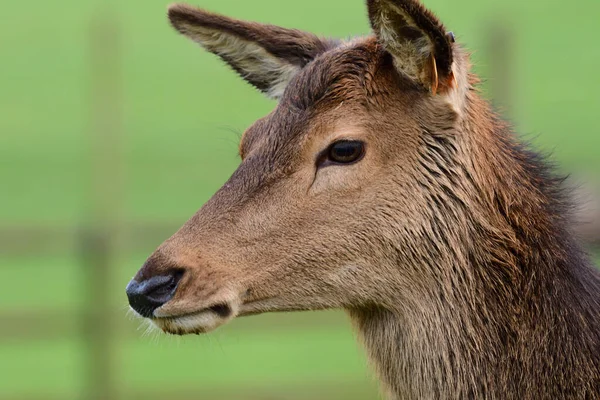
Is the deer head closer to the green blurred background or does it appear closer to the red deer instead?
the red deer

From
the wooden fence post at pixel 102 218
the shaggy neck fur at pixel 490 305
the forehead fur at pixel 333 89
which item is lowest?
the shaggy neck fur at pixel 490 305

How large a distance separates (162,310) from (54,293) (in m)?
12.2

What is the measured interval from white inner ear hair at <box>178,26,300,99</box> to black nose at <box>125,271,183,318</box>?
1485 mm

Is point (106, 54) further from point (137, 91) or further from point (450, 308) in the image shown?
point (137, 91)

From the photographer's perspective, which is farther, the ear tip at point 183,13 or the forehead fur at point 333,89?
the ear tip at point 183,13

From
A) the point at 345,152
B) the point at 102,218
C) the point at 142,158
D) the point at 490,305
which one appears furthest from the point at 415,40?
the point at 142,158

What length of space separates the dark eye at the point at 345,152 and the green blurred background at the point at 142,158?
1067 mm

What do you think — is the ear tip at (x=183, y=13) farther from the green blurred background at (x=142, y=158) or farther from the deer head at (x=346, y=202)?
the deer head at (x=346, y=202)

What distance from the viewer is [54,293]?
16.4 m

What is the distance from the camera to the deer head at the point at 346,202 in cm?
469

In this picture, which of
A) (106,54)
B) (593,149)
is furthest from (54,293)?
(593,149)

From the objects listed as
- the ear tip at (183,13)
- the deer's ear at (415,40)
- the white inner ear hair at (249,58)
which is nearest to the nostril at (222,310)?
the deer's ear at (415,40)

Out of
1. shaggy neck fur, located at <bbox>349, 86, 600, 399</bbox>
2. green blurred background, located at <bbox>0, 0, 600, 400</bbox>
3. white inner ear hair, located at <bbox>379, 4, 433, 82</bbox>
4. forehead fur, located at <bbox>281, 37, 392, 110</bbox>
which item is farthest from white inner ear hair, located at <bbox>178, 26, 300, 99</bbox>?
shaggy neck fur, located at <bbox>349, 86, 600, 399</bbox>

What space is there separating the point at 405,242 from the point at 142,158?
631 inches
